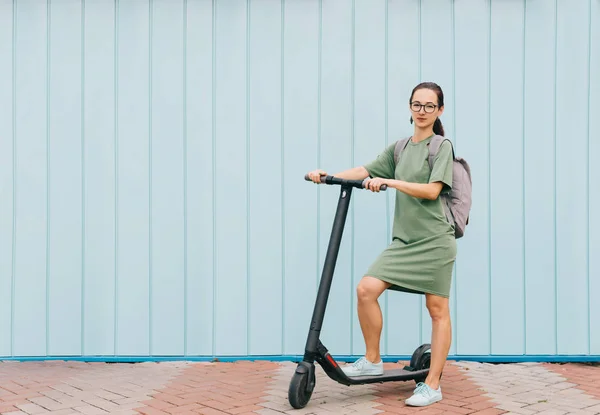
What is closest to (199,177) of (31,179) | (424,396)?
(31,179)

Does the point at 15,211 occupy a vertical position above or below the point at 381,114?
below

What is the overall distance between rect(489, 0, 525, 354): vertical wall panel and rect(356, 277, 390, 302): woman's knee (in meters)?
1.34

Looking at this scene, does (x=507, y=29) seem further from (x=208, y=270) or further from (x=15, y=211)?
(x=15, y=211)

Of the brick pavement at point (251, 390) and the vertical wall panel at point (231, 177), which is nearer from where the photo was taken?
the brick pavement at point (251, 390)

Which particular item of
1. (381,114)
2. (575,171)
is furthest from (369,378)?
(575,171)

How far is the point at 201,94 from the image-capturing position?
4.25 m

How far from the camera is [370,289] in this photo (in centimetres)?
320

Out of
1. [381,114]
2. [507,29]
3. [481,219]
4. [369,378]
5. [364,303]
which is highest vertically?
[507,29]

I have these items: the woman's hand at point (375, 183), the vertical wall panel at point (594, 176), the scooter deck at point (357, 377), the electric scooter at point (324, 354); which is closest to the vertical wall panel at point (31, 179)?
the electric scooter at point (324, 354)

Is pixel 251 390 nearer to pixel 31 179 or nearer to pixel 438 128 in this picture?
pixel 438 128

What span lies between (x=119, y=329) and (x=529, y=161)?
291cm

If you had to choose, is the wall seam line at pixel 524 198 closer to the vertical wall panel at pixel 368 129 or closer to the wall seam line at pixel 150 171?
the vertical wall panel at pixel 368 129

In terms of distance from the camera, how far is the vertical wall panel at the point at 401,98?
166 inches

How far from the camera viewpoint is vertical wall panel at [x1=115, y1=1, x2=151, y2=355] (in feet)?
13.8
